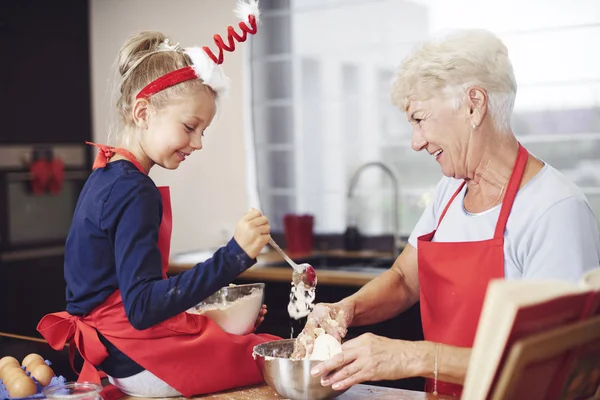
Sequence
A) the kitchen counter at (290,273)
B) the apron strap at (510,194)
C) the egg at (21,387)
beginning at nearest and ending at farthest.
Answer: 1. the egg at (21,387)
2. the apron strap at (510,194)
3. the kitchen counter at (290,273)

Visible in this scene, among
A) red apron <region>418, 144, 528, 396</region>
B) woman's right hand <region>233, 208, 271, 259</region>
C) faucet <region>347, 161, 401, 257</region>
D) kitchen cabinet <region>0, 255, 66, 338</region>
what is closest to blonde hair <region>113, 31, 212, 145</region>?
woman's right hand <region>233, 208, 271, 259</region>

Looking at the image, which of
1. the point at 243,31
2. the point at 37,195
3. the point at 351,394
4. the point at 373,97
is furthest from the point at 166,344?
the point at 37,195

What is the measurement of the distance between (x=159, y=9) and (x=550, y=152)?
2.33m

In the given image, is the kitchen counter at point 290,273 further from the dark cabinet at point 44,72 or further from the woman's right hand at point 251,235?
the woman's right hand at point 251,235

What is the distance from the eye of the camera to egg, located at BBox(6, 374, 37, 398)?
140 cm

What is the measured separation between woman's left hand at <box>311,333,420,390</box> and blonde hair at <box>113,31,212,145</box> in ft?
2.06

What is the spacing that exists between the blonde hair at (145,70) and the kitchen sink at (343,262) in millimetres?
1958

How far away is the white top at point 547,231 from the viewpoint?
57.9 inches

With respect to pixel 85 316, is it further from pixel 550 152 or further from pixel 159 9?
pixel 159 9

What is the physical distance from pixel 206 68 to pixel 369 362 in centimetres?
68

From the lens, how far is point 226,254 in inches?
54.1

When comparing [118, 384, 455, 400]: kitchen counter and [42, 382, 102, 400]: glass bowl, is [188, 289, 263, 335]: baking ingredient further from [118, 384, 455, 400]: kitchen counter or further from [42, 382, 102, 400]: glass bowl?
[42, 382, 102, 400]: glass bowl

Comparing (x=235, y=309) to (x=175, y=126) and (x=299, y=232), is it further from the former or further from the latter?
(x=299, y=232)

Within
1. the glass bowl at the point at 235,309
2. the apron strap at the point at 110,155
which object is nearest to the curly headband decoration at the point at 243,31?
the apron strap at the point at 110,155
